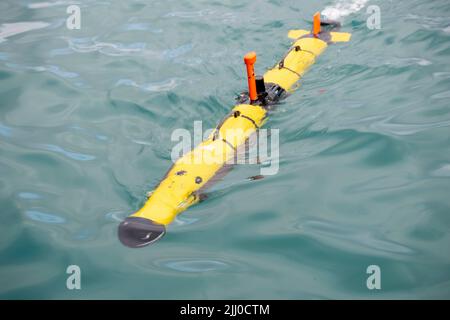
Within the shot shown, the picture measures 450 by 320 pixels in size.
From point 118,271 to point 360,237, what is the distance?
7.78 feet

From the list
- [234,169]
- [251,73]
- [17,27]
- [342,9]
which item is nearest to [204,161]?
[234,169]

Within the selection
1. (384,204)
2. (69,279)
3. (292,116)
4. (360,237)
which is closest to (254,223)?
(360,237)

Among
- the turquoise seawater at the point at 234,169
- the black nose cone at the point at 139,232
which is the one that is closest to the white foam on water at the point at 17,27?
the turquoise seawater at the point at 234,169

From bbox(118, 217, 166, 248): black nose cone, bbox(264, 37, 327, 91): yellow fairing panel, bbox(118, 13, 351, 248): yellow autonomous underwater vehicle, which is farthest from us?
bbox(264, 37, 327, 91): yellow fairing panel

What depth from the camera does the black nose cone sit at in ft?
14.8

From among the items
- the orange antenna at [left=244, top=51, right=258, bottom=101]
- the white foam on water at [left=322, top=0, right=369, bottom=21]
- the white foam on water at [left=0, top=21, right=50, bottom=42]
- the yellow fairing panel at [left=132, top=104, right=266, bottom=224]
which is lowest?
the yellow fairing panel at [left=132, top=104, right=266, bottom=224]

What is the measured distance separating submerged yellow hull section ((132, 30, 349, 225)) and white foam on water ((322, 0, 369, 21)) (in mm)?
3169

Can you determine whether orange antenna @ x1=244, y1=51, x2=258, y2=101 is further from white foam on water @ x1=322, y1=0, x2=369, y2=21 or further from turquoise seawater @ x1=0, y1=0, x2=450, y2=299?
white foam on water @ x1=322, y1=0, x2=369, y2=21

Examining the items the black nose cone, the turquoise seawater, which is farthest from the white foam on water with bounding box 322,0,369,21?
the black nose cone

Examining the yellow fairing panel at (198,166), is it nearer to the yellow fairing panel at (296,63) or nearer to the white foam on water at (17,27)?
the yellow fairing panel at (296,63)

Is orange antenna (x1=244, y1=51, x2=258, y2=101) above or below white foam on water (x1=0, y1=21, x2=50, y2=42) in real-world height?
below

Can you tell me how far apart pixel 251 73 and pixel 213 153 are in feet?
4.76

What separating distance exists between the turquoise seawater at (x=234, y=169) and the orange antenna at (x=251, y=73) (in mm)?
518

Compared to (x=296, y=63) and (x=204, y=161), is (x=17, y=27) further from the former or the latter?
(x=204, y=161)
